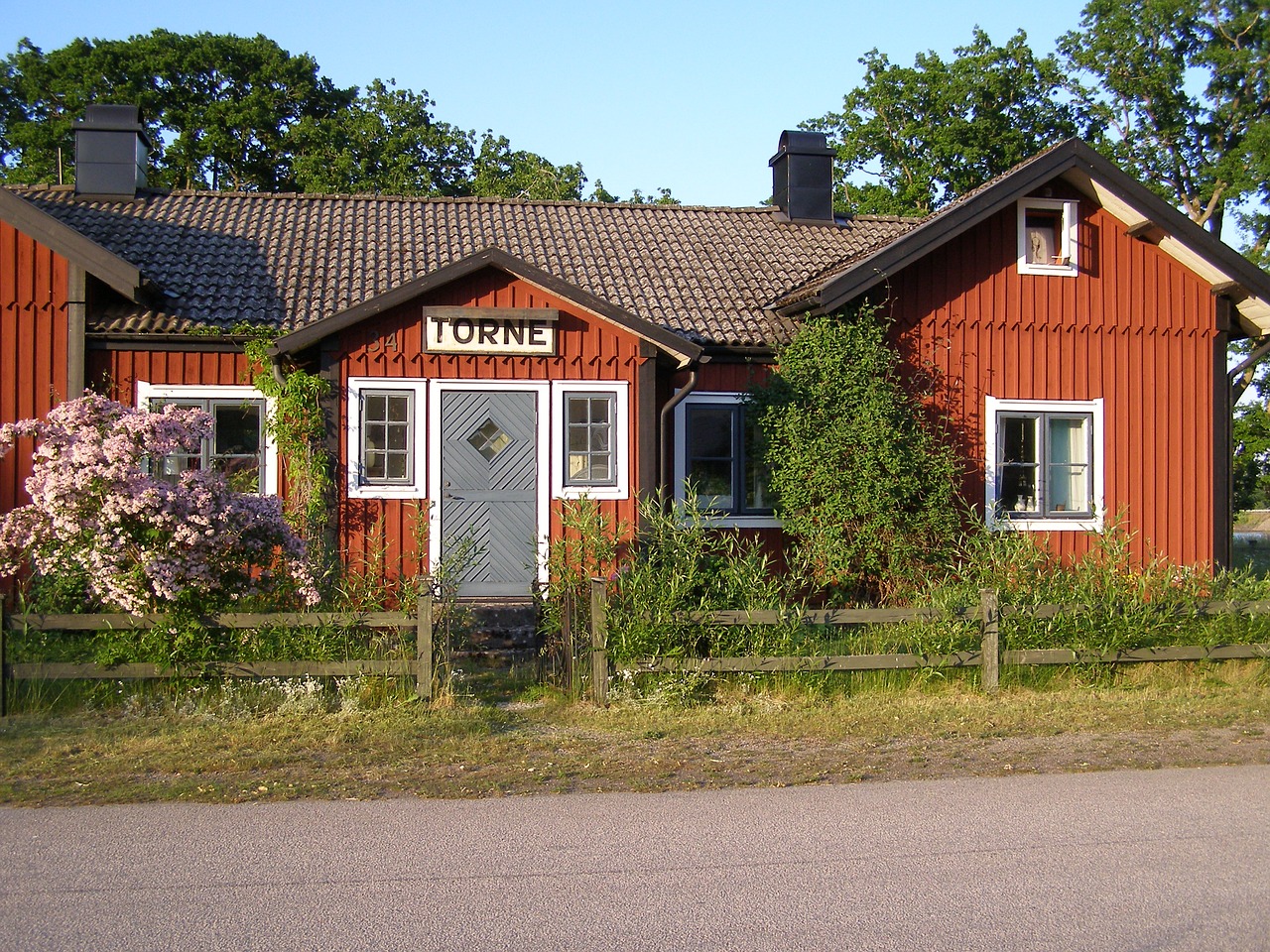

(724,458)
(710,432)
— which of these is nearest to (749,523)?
(724,458)

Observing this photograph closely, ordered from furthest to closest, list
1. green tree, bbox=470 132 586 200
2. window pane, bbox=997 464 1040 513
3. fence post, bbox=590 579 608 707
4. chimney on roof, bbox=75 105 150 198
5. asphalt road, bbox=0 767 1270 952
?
green tree, bbox=470 132 586 200 → chimney on roof, bbox=75 105 150 198 → window pane, bbox=997 464 1040 513 → fence post, bbox=590 579 608 707 → asphalt road, bbox=0 767 1270 952

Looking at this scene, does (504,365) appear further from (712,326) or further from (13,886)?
(13,886)

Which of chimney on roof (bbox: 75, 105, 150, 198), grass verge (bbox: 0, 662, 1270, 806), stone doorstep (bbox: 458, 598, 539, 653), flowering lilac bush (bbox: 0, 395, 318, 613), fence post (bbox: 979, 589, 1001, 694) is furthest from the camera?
chimney on roof (bbox: 75, 105, 150, 198)

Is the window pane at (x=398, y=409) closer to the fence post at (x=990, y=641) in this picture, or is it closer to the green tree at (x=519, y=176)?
the fence post at (x=990, y=641)

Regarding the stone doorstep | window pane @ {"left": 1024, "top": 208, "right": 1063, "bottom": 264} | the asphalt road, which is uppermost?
window pane @ {"left": 1024, "top": 208, "right": 1063, "bottom": 264}

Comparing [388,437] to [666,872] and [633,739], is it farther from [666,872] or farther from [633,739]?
[666,872]

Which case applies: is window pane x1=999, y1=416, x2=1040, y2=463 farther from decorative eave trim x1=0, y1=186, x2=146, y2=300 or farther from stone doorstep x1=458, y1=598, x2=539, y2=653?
decorative eave trim x1=0, y1=186, x2=146, y2=300

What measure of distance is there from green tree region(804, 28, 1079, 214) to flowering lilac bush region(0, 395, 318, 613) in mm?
28393

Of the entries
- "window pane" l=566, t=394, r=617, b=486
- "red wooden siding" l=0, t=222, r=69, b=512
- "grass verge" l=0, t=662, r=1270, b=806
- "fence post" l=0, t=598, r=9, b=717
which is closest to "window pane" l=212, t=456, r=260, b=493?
"red wooden siding" l=0, t=222, r=69, b=512

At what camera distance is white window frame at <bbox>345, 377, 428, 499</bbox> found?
13.1 m

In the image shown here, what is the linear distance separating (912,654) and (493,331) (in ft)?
18.5

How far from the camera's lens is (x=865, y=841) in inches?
251

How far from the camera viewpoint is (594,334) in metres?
13.5

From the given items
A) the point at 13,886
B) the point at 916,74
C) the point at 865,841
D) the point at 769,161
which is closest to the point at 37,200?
the point at 769,161
